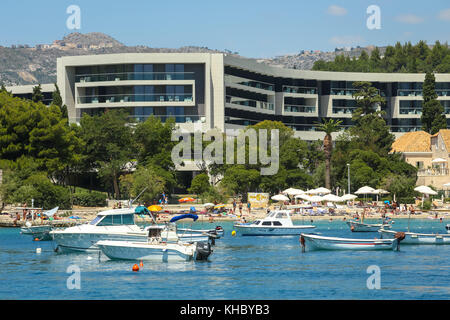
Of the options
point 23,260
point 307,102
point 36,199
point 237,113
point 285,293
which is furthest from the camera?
point 307,102

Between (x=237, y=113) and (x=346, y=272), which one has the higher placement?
(x=237, y=113)

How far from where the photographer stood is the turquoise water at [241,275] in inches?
1620

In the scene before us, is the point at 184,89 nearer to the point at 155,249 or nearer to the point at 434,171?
the point at 434,171

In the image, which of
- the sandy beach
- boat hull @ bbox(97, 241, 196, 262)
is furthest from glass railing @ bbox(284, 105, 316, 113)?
boat hull @ bbox(97, 241, 196, 262)

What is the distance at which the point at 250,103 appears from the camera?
14175 cm

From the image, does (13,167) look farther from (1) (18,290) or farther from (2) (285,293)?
(2) (285,293)

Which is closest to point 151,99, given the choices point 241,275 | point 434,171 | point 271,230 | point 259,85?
point 259,85

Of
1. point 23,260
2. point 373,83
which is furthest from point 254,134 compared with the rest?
point 23,260

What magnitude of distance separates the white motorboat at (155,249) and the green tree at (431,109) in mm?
101437

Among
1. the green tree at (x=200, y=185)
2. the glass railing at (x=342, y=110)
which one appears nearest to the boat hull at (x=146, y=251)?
the green tree at (x=200, y=185)

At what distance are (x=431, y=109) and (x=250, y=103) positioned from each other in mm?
35517

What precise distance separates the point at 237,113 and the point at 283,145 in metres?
20.5

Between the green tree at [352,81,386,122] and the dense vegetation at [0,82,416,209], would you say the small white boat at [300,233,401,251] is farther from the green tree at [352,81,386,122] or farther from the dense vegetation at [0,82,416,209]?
the green tree at [352,81,386,122]

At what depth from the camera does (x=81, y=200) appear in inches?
3937
